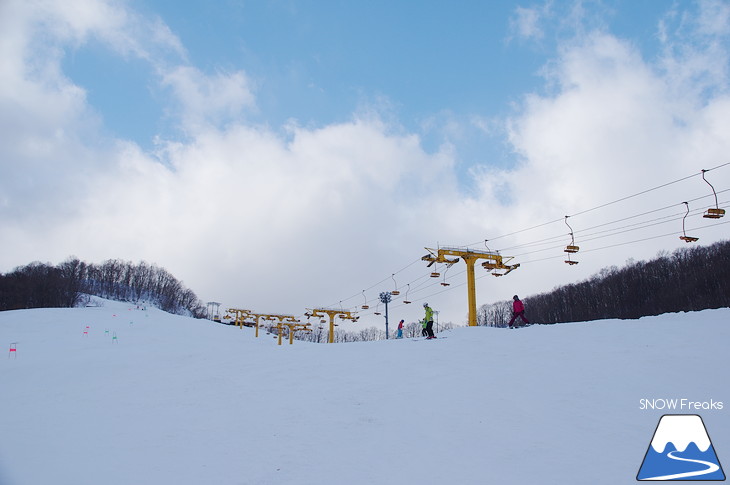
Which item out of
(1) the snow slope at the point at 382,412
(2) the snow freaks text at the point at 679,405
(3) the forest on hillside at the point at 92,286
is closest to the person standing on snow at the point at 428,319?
(1) the snow slope at the point at 382,412

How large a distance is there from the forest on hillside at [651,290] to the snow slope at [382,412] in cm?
7353

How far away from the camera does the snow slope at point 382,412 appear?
6.95 meters

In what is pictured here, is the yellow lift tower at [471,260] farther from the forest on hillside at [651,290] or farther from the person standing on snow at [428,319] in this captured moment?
the forest on hillside at [651,290]

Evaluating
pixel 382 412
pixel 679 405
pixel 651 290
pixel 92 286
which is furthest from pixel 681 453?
pixel 92 286

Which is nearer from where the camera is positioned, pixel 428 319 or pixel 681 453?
pixel 681 453

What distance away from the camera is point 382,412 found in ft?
31.4

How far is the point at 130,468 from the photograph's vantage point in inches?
279

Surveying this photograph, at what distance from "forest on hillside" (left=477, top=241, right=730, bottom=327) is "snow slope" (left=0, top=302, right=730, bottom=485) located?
73527 millimetres

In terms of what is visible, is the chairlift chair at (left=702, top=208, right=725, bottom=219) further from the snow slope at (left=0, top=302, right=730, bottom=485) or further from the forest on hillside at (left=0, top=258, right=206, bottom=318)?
the forest on hillside at (left=0, top=258, right=206, bottom=318)

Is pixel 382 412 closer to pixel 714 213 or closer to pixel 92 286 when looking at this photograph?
pixel 714 213

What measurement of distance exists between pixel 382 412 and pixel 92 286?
149692 millimetres

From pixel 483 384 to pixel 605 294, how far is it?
97183 millimetres

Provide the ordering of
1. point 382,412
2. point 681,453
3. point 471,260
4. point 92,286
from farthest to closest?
point 92,286 → point 471,260 → point 382,412 → point 681,453

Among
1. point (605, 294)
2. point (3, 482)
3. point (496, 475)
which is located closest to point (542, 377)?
point (496, 475)
